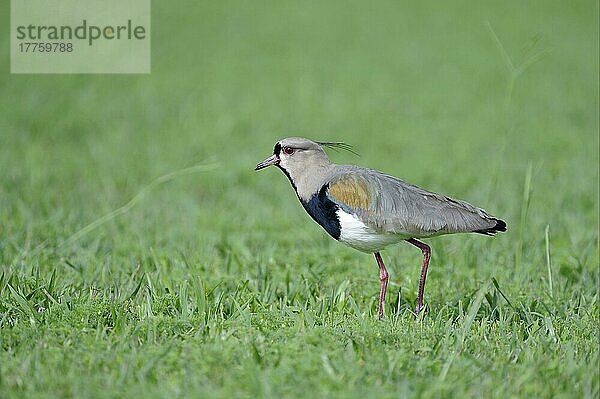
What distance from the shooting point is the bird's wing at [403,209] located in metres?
4.47

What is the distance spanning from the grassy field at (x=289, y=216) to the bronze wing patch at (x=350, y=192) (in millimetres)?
530

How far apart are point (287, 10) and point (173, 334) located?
12.0m

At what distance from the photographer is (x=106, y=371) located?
363cm

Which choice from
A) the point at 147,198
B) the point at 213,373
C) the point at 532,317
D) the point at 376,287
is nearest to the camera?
the point at 213,373

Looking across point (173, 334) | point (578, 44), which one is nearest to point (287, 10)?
point (578, 44)

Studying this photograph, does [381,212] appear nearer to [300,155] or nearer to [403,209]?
[403,209]

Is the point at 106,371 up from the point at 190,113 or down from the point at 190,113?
down

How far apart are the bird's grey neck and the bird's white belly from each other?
0.75 feet

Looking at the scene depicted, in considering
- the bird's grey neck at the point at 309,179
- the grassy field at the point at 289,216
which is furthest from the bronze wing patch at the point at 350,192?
the grassy field at the point at 289,216

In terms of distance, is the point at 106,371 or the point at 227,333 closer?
the point at 106,371

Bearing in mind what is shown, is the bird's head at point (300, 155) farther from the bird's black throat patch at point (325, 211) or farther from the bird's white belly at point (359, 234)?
the bird's white belly at point (359, 234)

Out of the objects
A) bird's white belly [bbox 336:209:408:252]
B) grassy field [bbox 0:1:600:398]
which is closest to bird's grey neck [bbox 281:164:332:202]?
bird's white belly [bbox 336:209:408:252]

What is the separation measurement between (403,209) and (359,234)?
25cm

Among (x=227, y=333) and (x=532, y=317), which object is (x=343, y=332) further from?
(x=532, y=317)
